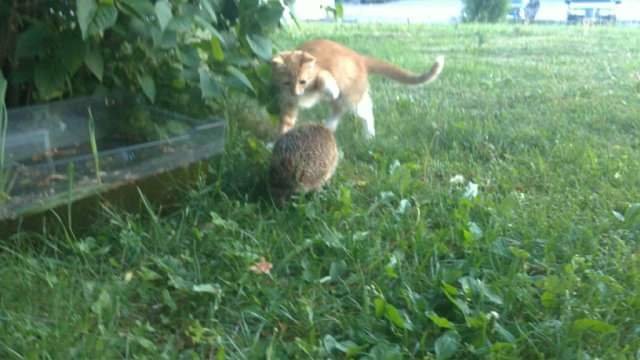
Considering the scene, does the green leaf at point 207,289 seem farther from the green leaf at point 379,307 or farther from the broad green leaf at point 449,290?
the broad green leaf at point 449,290

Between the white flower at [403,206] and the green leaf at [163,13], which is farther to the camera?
the white flower at [403,206]

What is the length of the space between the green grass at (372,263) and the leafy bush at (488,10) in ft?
33.4

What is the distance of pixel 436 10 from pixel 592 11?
142 inches

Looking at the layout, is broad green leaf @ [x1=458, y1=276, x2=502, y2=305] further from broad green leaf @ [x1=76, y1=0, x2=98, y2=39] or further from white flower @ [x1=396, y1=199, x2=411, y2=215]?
broad green leaf @ [x1=76, y1=0, x2=98, y2=39]

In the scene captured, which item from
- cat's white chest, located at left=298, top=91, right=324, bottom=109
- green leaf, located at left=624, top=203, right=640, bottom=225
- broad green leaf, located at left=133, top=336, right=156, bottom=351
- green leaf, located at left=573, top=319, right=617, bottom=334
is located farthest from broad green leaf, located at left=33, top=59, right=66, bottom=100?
green leaf, located at left=624, top=203, right=640, bottom=225

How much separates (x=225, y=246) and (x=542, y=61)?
5.74m

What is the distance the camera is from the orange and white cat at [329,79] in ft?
15.7

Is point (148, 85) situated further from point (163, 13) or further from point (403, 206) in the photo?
point (403, 206)

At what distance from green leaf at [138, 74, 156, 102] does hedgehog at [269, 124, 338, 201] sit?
0.65 metres

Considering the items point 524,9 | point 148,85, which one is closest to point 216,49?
point 148,85

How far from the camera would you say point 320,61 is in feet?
17.1

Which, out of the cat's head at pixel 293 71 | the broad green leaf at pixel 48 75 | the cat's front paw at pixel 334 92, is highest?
the broad green leaf at pixel 48 75

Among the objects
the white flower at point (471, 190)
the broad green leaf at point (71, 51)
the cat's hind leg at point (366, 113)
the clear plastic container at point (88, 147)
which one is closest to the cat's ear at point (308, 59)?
the cat's hind leg at point (366, 113)

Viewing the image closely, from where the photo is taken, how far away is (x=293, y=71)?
475cm
